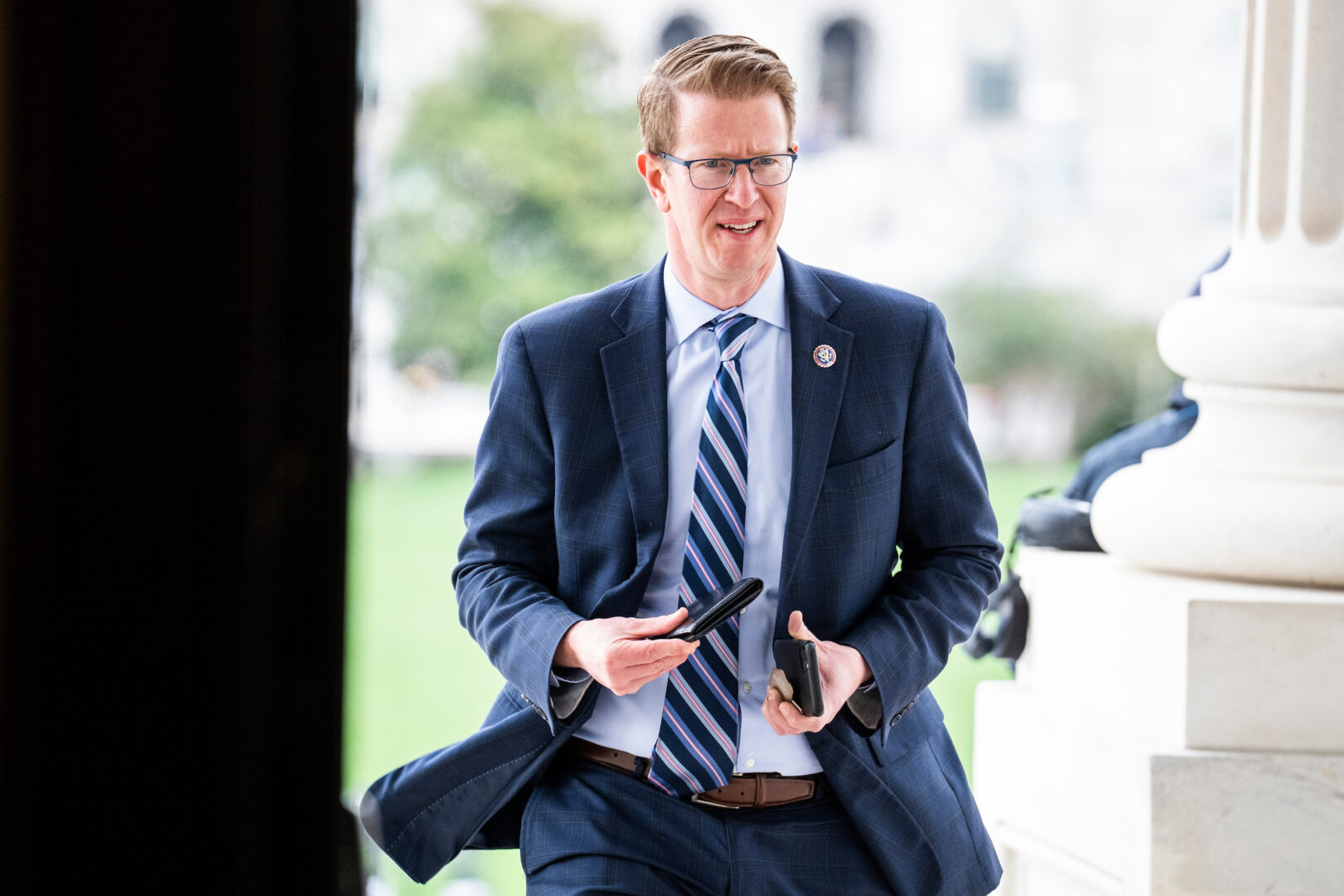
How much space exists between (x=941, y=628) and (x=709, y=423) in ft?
1.53

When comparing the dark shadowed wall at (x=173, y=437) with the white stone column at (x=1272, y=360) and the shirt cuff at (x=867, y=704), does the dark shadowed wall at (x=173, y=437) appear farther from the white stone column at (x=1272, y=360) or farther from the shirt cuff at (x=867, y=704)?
the white stone column at (x=1272, y=360)

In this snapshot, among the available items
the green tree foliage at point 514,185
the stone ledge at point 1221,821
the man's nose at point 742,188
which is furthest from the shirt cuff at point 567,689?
the green tree foliage at point 514,185

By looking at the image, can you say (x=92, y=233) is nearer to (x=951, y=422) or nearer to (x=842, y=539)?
(x=842, y=539)

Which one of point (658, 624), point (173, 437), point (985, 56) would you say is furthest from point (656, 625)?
point (985, 56)

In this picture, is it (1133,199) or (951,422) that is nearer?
(951,422)

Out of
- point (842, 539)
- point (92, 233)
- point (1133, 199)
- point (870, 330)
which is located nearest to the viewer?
point (92, 233)

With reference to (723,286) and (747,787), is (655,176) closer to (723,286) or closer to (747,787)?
(723,286)

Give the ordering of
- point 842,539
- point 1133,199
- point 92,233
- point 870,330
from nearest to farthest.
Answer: point 92,233
point 842,539
point 870,330
point 1133,199

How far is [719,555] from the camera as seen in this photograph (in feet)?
6.49

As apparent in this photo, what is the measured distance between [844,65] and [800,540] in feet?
125

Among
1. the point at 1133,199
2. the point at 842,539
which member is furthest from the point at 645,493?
the point at 1133,199

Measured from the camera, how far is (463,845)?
204 centimetres

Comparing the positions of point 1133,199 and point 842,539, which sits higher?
point 1133,199

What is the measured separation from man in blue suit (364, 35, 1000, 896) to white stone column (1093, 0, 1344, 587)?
0.55m
